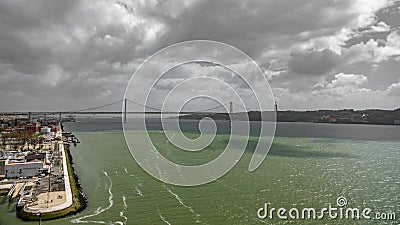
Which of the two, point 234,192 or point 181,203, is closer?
point 181,203

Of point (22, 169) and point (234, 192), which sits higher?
point (22, 169)

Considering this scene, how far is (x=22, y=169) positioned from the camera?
62.9 feet

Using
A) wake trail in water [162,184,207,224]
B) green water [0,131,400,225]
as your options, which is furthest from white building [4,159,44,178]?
wake trail in water [162,184,207,224]

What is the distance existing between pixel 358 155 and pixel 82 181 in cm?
2641

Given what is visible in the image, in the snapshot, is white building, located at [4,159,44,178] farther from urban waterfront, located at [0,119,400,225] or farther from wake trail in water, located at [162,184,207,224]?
wake trail in water, located at [162,184,207,224]

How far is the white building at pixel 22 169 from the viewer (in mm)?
19016

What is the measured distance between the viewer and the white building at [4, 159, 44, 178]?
19.0 metres

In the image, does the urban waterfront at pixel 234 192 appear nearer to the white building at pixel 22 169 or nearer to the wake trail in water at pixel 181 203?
the wake trail in water at pixel 181 203

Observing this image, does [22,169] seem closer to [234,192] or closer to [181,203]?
[181,203]

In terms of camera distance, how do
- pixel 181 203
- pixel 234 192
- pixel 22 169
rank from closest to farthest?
pixel 181 203 → pixel 234 192 → pixel 22 169

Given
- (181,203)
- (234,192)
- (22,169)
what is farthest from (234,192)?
(22,169)

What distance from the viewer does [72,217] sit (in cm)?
1276

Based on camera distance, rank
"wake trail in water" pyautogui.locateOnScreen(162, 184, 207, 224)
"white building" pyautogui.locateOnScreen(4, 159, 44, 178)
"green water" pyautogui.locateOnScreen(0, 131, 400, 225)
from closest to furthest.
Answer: "green water" pyautogui.locateOnScreen(0, 131, 400, 225) → "wake trail in water" pyautogui.locateOnScreen(162, 184, 207, 224) → "white building" pyautogui.locateOnScreen(4, 159, 44, 178)

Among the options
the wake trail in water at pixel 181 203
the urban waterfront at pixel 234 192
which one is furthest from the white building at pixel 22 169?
the wake trail in water at pixel 181 203
